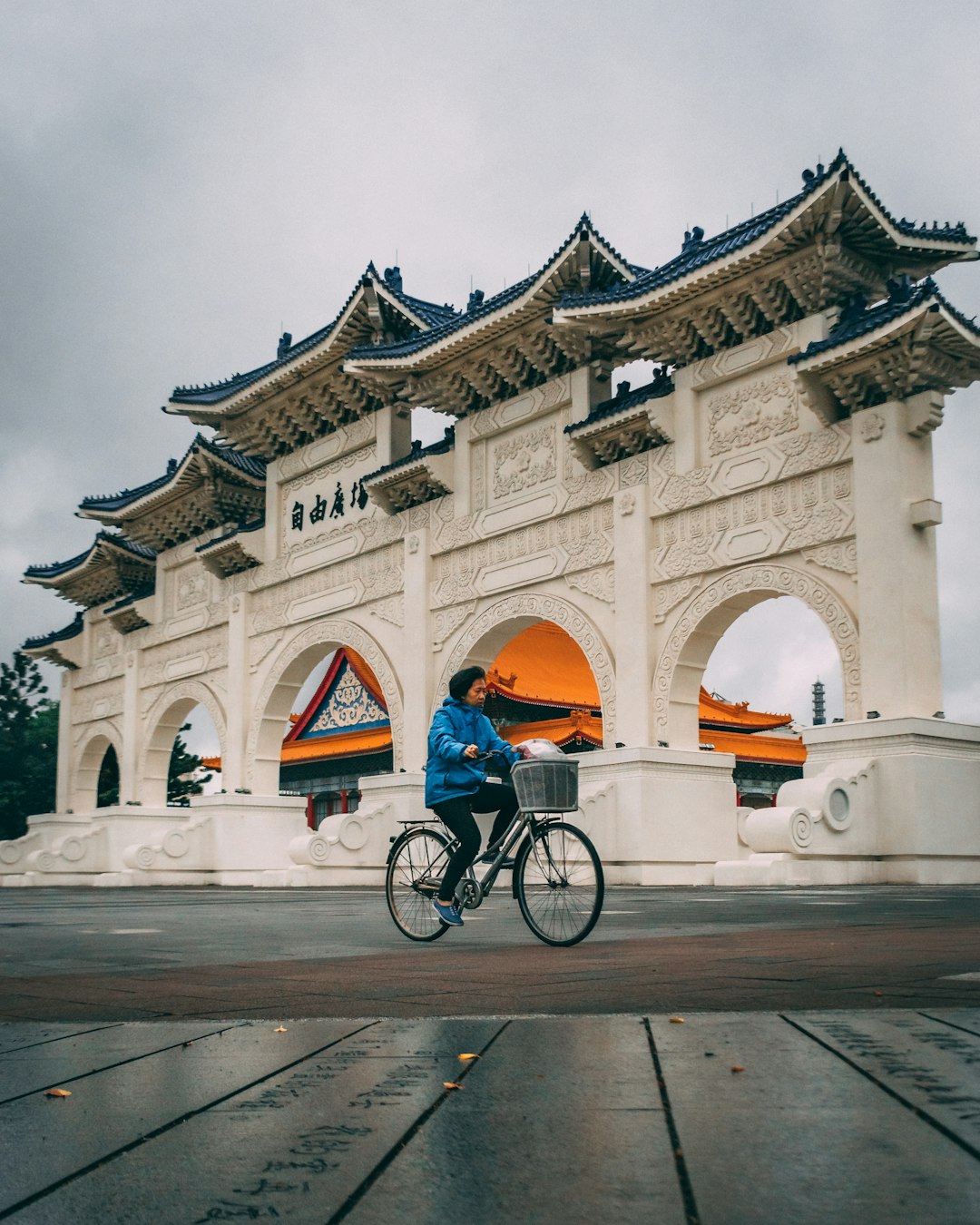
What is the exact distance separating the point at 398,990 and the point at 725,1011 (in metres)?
1.30

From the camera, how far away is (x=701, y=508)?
643 inches

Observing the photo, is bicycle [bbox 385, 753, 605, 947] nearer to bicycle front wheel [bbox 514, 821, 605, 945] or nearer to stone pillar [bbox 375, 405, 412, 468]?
bicycle front wheel [bbox 514, 821, 605, 945]

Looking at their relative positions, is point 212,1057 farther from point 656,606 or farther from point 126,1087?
point 656,606

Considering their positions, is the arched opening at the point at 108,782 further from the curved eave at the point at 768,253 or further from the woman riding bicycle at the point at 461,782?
the woman riding bicycle at the point at 461,782

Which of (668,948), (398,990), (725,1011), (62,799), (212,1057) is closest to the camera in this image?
(212,1057)

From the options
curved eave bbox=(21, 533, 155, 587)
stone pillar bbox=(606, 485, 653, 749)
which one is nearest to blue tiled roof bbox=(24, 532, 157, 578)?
curved eave bbox=(21, 533, 155, 587)

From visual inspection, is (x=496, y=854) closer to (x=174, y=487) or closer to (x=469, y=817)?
(x=469, y=817)

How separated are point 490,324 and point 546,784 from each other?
524 inches

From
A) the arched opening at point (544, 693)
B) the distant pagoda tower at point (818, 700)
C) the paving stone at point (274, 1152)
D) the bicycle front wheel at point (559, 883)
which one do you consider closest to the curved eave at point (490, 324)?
the arched opening at point (544, 693)

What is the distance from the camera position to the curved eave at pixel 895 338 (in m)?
13.5

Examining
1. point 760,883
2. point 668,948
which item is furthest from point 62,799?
point 668,948

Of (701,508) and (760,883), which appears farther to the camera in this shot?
(701,508)

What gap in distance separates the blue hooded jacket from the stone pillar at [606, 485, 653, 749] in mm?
10173

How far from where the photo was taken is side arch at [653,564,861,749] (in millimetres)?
14844
